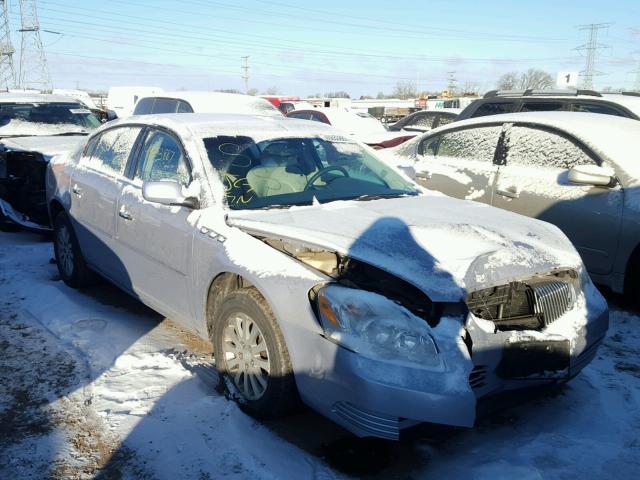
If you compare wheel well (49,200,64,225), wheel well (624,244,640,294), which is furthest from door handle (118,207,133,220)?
wheel well (624,244,640,294)

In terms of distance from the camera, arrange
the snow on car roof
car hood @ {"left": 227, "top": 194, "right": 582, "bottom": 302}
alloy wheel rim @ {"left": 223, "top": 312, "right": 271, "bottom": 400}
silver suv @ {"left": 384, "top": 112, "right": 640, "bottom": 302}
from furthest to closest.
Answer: the snow on car roof, silver suv @ {"left": 384, "top": 112, "right": 640, "bottom": 302}, alloy wheel rim @ {"left": 223, "top": 312, "right": 271, "bottom": 400}, car hood @ {"left": 227, "top": 194, "right": 582, "bottom": 302}

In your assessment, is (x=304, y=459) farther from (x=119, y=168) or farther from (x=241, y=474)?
(x=119, y=168)

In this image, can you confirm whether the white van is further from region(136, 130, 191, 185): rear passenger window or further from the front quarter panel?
region(136, 130, 191, 185): rear passenger window

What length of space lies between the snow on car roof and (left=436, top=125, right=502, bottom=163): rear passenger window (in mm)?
236

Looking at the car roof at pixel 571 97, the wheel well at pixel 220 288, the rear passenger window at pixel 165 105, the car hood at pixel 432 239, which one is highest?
the car roof at pixel 571 97

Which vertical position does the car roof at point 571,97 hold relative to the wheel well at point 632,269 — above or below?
above

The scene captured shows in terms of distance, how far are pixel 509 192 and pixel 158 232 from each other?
10.8ft

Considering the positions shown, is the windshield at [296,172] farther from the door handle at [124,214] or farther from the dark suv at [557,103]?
the dark suv at [557,103]

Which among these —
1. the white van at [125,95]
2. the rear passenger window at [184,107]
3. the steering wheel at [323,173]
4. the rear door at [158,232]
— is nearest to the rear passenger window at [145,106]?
the rear passenger window at [184,107]

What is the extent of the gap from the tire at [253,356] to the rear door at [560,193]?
312 cm

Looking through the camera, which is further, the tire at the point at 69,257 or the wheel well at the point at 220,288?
the tire at the point at 69,257

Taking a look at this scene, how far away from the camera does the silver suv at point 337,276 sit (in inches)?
100

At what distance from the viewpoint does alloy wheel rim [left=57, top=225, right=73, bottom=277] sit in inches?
205

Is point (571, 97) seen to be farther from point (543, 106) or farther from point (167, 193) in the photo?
point (167, 193)
